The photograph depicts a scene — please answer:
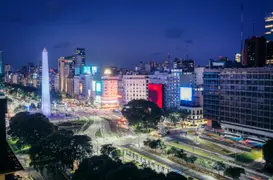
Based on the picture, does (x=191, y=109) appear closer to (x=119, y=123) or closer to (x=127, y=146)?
(x=119, y=123)

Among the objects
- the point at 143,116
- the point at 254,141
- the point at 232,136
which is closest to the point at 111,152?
the point at 143,116

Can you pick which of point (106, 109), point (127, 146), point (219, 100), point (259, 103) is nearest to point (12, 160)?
point (127, 146)

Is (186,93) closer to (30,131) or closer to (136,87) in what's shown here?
(136,87)

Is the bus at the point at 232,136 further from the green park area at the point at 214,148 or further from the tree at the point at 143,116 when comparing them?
the tree at the point at 143,116

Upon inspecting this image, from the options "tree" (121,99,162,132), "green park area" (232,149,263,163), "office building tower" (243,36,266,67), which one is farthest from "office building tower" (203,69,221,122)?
"office building tower" (243,36,266,67)

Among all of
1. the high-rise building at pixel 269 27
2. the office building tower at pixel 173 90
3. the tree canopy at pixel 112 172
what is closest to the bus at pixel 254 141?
the tree canopy at pixel 112 172

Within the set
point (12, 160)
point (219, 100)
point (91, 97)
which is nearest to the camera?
point (12, 160)
